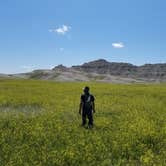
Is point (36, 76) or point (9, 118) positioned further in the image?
point (36, 76)

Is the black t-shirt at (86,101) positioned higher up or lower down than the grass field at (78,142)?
higher up

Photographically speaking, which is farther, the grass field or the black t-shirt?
the black t-shirt

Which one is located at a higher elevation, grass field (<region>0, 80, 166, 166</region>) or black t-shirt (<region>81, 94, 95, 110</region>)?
black t-shirt (<region>81, 94, 95, 110</region>)

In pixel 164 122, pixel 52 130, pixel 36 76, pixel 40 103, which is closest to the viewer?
pixel 52 130

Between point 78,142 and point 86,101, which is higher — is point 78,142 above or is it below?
below

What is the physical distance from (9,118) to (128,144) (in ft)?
34.1

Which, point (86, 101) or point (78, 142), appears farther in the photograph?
point (86, 101)

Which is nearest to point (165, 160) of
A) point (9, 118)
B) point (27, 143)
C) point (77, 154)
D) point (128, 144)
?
point (128, 144)

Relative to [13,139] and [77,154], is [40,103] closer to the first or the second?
[13,139]

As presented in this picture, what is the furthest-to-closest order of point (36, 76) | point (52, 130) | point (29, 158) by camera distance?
point (36, 76) < point (52, 130) < point (29, 158)

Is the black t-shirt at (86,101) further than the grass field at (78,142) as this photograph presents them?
Yes

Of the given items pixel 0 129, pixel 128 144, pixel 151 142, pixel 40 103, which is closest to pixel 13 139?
pixel 0 129

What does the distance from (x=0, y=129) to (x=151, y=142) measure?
8.66m

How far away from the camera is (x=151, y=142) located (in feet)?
56.1
